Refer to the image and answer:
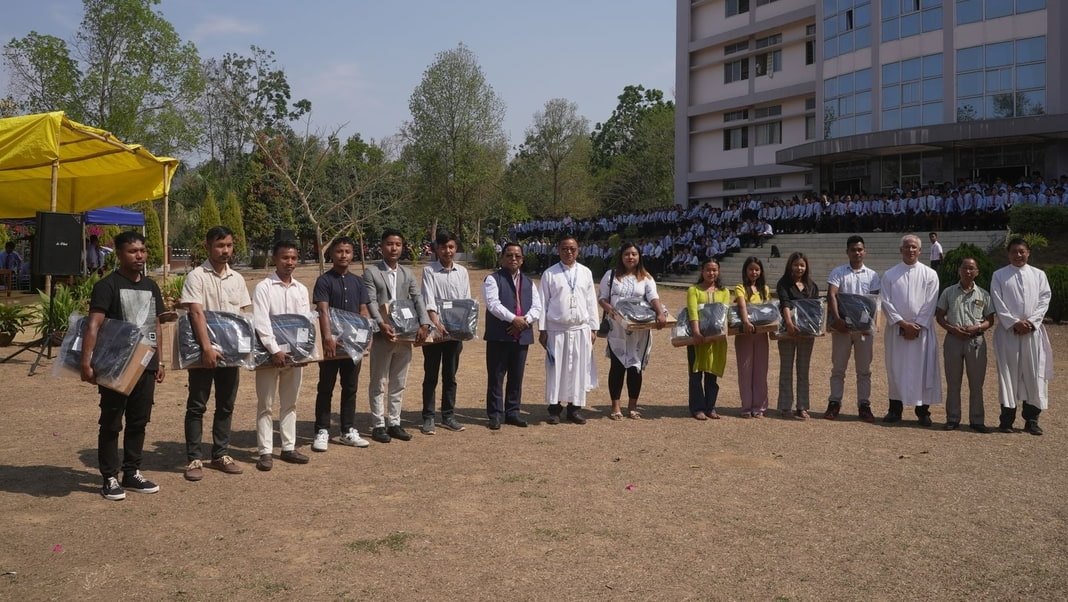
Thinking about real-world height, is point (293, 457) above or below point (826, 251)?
below

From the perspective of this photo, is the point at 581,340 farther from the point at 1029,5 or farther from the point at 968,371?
the point at 1029,5

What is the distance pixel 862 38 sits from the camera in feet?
111

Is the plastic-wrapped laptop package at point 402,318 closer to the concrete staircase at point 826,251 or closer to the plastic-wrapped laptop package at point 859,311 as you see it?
the plastic-wrapped laptop package at point 859,311

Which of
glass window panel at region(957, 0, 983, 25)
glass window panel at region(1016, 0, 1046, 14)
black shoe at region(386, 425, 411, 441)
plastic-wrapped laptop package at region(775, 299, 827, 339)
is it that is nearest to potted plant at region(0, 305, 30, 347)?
black shoe at region(386, 425, 411, 441)

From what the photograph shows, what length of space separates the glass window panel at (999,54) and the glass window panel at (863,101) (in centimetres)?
468

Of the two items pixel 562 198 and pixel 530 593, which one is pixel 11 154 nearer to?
pixel 530 593

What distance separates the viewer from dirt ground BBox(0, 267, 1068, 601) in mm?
4227

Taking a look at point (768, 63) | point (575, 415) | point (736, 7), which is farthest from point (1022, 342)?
point (736, 7)

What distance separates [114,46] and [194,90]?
3338 millimetres

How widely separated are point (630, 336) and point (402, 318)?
7.99ft

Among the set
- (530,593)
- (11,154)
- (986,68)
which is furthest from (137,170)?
(986,68)

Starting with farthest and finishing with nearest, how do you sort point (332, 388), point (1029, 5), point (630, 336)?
Answer: point (1029, 5)
point (630, 336)
point (332, 388)

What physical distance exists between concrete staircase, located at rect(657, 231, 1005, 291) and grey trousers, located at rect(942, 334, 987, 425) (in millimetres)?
15086

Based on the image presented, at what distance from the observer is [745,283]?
8.66 m
